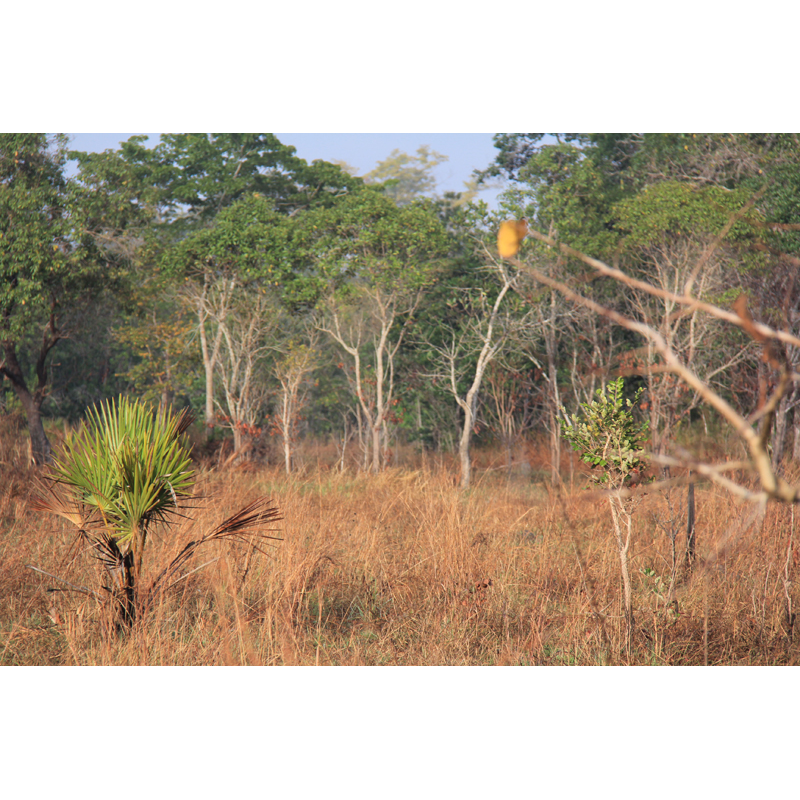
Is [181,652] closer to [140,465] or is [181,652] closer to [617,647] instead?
[140,465]

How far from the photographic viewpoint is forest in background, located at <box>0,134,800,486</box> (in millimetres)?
7520

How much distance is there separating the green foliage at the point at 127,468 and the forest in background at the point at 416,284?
5007mm

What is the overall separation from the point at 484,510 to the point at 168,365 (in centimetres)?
733

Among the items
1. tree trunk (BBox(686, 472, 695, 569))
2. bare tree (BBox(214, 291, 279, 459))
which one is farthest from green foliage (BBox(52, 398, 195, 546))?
bare tree (BBox(214, 291, 279, 459))

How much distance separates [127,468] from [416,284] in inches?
250

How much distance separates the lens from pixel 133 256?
337 inches

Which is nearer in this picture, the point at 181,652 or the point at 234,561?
the point at 181,652

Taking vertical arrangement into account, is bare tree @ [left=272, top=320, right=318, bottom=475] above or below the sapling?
below

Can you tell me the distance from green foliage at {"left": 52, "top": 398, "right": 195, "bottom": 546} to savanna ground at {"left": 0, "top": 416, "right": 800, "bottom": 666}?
1.44 feet

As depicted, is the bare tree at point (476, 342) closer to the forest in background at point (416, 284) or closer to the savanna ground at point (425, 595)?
the forest in background at point (416, 284)

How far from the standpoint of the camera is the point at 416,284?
8.73 meters

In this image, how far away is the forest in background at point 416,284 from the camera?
7520mm

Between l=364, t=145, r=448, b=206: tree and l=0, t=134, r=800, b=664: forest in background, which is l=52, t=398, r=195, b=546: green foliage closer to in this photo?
l=0, t=134, r=800, b=664: forest in background

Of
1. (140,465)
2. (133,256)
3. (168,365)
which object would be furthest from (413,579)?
(168,365)
